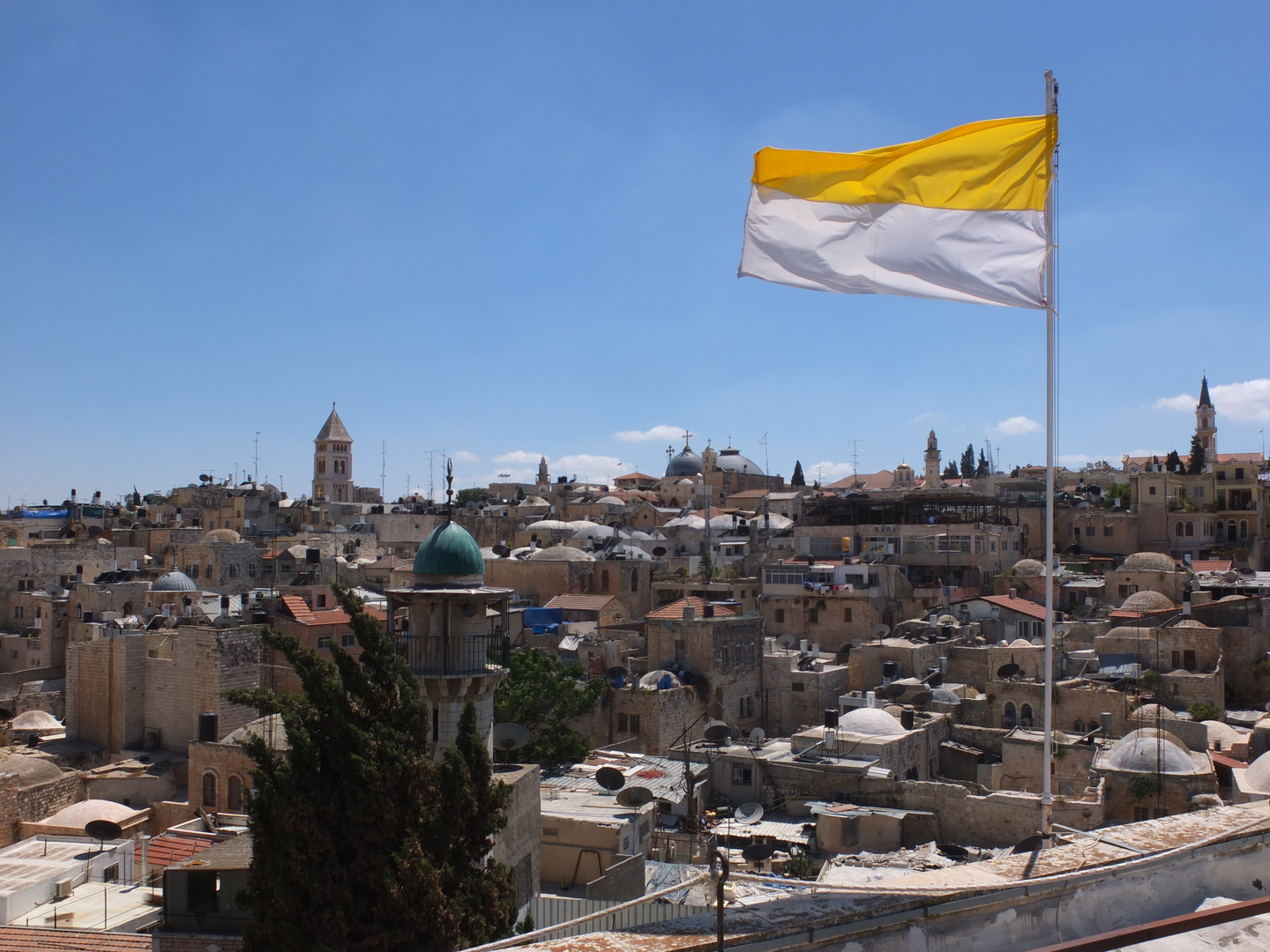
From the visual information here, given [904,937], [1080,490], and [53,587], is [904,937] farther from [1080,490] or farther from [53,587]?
[1080,490]

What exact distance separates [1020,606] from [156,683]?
968 inches

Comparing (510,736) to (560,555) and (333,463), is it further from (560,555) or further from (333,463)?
(333,463)

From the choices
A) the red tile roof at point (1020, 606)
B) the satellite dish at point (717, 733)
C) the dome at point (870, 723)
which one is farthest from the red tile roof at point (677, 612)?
the red tile roof at point (1020, 606)

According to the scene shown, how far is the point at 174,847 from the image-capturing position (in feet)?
51.9

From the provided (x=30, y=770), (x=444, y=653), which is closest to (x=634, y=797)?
(x=444, y=653)

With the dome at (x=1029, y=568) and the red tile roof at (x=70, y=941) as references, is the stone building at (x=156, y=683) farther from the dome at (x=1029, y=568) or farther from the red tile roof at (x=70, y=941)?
the dome at (x=1029, y=568)

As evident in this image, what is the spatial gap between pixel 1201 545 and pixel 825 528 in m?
17.0

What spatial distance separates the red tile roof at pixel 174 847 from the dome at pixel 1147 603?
1056 inches

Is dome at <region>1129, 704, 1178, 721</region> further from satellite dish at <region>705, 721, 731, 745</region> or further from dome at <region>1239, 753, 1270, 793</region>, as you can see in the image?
satellite dish at <region>705, 721, 731, 745</region>

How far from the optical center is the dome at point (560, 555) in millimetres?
41625

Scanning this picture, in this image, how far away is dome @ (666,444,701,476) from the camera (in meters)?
81.8

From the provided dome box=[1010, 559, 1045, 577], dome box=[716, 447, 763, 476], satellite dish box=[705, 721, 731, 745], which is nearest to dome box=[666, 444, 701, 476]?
dome box=[716, 447, 763, 476]

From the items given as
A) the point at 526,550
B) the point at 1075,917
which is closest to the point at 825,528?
the point at 526,550

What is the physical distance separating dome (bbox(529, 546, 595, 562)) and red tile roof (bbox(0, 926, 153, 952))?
95.5 ft
